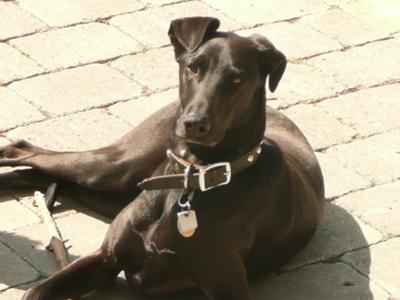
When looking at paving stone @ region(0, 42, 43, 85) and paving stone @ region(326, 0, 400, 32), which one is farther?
paving stone @ region(326, 0, 400, 32)

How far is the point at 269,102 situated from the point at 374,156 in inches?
32.0

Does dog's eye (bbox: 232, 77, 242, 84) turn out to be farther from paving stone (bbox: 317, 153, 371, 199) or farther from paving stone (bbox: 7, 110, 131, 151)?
paving stone (bbox: 7, 110, 131, 151)

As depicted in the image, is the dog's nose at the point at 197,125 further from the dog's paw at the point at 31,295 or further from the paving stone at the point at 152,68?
the paving stone at the point at 152,68

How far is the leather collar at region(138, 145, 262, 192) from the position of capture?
515 centimetres

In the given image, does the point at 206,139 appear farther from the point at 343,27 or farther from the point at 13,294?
the point at 343,27

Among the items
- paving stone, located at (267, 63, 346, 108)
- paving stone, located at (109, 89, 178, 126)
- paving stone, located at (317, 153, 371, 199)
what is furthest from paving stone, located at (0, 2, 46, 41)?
paving stone, located at (317, 153, 371, 199)

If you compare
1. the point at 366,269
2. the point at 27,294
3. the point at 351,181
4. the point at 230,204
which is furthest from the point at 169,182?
the point at 351,181

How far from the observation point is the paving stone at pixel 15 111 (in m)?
7.00

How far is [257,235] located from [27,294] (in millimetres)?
1062

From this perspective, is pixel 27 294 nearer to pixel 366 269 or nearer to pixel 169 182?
pixel 169 182

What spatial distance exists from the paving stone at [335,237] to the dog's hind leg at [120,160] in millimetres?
870

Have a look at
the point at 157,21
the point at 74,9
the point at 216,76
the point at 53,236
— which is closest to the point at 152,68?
the point at 157,21

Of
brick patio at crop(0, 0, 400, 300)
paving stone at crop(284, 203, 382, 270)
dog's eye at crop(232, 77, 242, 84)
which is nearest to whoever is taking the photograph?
dog's eye at crop(232, 77, 242, 84)

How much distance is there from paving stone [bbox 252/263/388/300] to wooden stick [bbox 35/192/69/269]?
0.92 meters
